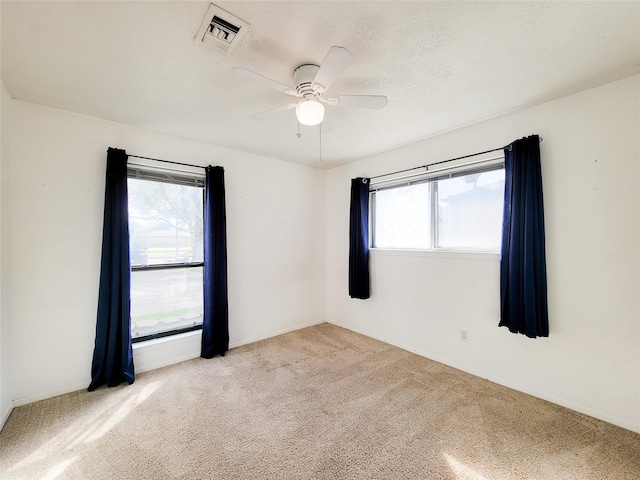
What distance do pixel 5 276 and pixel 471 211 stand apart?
4037 mm

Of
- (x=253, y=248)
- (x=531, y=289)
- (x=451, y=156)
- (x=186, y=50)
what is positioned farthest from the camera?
(x=253, y=248)

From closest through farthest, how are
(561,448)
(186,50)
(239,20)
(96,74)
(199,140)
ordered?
(239,20), (186,50), (561,448), (96,74), (199,140)

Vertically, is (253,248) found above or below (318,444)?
above

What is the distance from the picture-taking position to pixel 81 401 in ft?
7.29

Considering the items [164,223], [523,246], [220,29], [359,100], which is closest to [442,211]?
[523,246]

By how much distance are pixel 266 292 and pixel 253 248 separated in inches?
24.9

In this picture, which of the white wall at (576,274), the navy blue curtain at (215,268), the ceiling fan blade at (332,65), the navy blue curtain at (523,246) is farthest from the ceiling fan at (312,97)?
the navy blue curtain at (215,268)

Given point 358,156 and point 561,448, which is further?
point 358,156

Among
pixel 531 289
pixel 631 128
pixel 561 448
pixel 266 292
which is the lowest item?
pixel 561 448

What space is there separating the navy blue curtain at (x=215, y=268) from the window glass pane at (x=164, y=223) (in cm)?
18

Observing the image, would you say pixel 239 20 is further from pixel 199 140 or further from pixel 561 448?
pixel 561 448

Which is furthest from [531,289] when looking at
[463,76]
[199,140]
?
[199,140]

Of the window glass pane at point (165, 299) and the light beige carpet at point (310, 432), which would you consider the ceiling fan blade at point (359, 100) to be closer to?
the light beige carpet at point (310, 432)

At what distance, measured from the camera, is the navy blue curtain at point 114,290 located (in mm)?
2410
